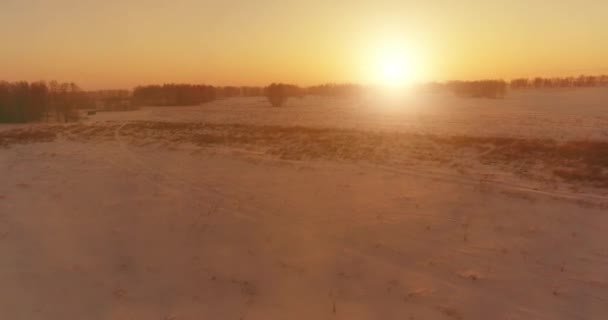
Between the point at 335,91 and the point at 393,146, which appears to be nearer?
the point at 393,146

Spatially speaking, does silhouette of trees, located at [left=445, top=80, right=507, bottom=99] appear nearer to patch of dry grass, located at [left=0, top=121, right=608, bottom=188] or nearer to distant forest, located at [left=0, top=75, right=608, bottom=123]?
distant forest, located at [left=0, top=75, right=608, bottom=123]

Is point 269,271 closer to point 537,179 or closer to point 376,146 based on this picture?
point 537,179

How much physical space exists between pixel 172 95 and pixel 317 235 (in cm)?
9638

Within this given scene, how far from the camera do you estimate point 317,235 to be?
38.5 ft

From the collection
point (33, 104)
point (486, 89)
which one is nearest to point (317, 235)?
point (33, 104)

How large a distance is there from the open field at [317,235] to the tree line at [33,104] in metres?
43.2

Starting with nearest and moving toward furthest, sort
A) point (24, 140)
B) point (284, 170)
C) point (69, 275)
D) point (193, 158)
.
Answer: point (69, 275), point (284, 170), point (193, 158), point (24, 140)

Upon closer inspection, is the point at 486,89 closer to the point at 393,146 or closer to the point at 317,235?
the point at 393,146

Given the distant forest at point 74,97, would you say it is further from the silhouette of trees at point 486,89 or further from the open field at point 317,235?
the open field at point 317,235

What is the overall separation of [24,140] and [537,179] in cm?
3516

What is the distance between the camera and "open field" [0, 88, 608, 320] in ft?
27.9

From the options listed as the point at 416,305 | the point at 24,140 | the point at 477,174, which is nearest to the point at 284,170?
the point at 477,174

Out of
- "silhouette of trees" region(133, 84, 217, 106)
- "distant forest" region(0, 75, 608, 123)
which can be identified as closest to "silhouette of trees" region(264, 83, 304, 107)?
"distant forest" region(0, 75, 608, 123)

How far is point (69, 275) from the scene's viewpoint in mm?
9914
